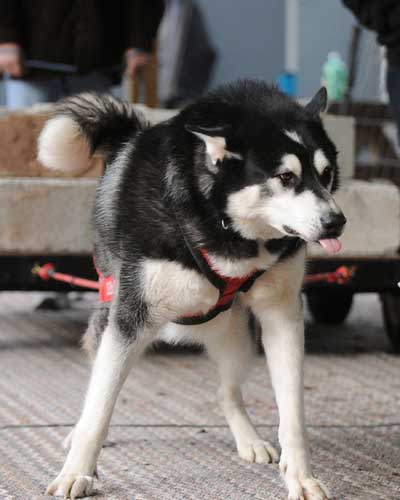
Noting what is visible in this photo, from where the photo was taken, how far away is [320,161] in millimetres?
1823

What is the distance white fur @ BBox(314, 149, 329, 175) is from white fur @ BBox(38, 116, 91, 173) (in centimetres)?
63

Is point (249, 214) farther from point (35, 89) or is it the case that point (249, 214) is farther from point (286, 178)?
point (35, 89)

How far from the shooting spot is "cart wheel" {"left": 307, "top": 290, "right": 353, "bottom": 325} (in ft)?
13.9

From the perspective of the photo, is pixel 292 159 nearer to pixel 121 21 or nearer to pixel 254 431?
pixel 254 431

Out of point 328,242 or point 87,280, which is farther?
point 87,280

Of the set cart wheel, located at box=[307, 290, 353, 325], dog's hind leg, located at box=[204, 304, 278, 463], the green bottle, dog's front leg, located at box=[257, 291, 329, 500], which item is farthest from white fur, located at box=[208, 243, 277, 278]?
the green bottle

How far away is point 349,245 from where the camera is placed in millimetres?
3426

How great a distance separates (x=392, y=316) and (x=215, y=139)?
6.61 feet

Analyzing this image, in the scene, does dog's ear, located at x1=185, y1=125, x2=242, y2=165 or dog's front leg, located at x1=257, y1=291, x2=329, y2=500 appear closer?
dog's ear, located at x1=185, y1=125, x2=242, y2=165

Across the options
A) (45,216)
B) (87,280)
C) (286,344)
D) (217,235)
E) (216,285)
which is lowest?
(87,280)

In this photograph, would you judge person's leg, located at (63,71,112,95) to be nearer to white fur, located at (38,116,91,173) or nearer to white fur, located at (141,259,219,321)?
white fur, located at (38,116,91,173)

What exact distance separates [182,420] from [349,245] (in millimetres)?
1126

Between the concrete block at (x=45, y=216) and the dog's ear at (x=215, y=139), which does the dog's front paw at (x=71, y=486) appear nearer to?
the dog's ear at (x=215, y=139)

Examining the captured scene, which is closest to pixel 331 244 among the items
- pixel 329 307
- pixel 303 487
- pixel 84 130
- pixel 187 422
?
pixel 303 487
